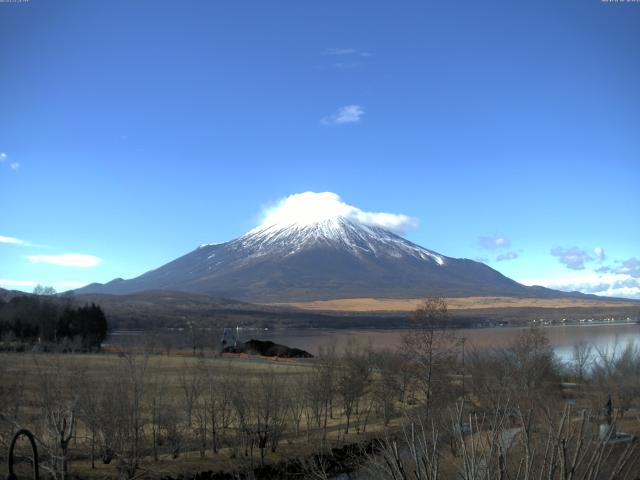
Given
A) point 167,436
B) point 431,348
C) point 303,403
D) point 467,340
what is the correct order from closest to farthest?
point 167,436
point 303,403
point 431,348
point 467,340

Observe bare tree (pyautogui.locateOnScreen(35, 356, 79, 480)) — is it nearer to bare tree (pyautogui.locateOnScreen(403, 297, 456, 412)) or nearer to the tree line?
bare tree (pyautogui.locateOnScreen(403, 297, 456, 412))

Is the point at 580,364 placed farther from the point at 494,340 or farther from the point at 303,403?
the point at 494,340

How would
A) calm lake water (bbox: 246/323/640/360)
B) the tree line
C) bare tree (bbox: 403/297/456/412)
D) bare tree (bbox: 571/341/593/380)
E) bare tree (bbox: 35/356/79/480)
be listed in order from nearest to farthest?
1. bare tree (bbox: 35/356/79/480)
2. bare tree (bbox: 403/297/456/412)
3. bare tree (bbox: 571/341/593/380)
4. calm lake water (bbox: 246/323/640/360)
5. the tree line

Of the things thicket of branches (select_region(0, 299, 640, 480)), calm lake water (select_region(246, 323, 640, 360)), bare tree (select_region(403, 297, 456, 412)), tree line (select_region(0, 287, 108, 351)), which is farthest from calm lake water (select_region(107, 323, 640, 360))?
bare tree (select_region(403, 297, 456, 412))

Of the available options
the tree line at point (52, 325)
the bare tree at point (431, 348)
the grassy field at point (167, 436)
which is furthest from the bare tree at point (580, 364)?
the tree line at point (52, 325)

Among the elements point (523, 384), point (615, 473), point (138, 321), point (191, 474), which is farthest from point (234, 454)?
point (138, 321)

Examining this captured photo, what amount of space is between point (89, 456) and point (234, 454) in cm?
549

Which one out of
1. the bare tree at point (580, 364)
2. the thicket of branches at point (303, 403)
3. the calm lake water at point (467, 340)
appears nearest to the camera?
the thicket of branches at point (303, 403)

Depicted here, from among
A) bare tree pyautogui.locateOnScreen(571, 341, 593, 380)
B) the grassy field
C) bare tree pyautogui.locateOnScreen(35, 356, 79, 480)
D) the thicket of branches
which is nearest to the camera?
bare tree pyautogui.locateOnScreen(35, 356, 79, 480)

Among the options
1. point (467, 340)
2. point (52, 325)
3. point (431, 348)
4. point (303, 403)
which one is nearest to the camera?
point (303, 403)

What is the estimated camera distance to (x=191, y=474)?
22797mm

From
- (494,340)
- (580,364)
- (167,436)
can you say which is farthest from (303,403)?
(494,340)

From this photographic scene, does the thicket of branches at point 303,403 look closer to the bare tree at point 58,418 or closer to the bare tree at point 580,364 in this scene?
the bare tree at point 58,418

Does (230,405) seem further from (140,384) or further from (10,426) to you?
(10,426)
